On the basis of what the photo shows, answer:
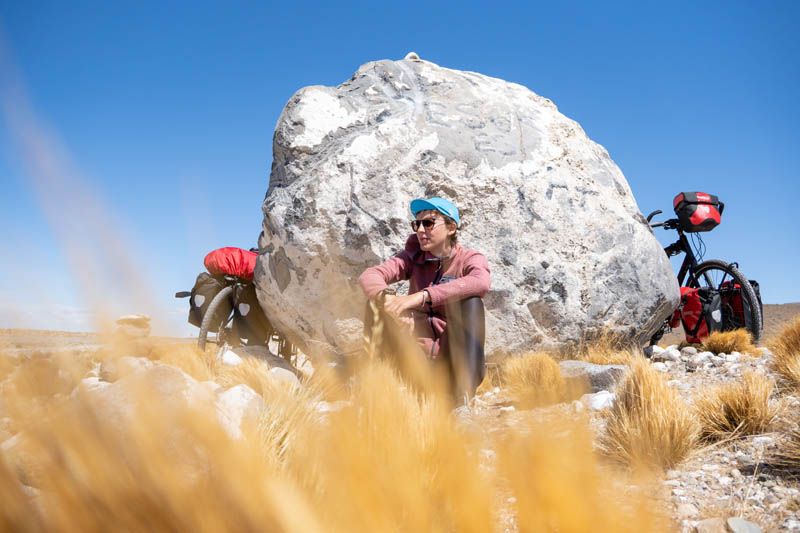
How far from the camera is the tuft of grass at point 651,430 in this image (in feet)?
6.13

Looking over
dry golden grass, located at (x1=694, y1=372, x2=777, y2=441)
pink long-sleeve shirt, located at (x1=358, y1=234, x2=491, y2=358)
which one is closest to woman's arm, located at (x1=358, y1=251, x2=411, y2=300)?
pink long-sleeve shirt, located at (x1=358, y1=234, x2=491, y2=358)

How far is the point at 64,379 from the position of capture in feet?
2.13

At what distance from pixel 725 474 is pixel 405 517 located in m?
1.61

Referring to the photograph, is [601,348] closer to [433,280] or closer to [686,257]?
[433,280]

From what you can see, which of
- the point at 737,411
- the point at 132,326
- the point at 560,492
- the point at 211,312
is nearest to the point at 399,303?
the point at 737,411

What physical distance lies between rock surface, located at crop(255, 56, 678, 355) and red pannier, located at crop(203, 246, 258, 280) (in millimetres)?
307

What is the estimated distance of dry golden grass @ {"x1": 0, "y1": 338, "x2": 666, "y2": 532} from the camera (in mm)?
627

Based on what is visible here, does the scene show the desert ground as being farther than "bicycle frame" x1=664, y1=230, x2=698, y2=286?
No

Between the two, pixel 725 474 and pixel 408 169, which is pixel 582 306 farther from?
pixel 725 474

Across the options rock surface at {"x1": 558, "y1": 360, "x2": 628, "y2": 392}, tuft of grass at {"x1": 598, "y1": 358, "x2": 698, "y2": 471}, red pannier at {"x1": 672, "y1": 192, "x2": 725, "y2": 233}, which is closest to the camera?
tuft of grass at {"x1": 598, "y1": 358, "x2": 698, "y2": 471}

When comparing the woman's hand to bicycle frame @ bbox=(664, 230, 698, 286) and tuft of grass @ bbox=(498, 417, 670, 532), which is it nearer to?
tuft of grass @ bbox=(498, 417, 670, 532)

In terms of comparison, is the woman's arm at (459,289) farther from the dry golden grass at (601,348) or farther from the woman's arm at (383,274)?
the dry golden grass at (601,348)

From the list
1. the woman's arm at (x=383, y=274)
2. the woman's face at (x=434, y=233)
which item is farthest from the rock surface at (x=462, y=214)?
the woman's face at (x=434, y=233)

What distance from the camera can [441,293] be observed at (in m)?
2.47
